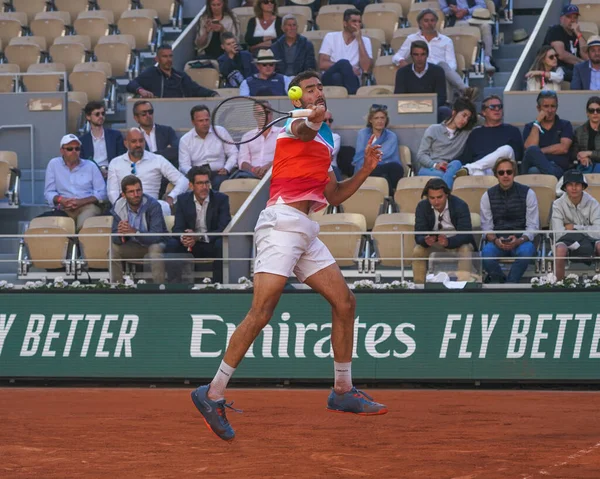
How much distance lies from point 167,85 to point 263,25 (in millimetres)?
2045

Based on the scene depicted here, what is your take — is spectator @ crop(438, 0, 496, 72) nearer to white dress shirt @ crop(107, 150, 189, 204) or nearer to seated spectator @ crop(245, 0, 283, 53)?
seated spectator @ crop(245, 0, 283, 53)

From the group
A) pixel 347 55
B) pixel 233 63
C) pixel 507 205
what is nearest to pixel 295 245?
pixel 507 205

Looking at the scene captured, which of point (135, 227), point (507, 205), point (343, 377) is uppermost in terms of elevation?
point (507, 205)

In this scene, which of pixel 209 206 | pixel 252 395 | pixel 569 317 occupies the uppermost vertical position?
pixel 209 206

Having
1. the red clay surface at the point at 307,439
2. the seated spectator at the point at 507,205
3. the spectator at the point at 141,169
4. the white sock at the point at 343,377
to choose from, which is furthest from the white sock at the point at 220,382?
the spectator at the point at 141,169

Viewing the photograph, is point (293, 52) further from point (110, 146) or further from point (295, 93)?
point (295, 93)

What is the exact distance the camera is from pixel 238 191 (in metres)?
14.2

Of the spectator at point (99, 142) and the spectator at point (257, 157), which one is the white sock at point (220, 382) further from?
the spectator at point (99, 142)

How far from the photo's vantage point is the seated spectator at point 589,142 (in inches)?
549

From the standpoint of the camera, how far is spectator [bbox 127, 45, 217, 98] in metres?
16.6

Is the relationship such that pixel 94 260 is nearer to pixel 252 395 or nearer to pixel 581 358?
pixel 252 395

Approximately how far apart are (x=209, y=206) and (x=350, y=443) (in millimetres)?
5592

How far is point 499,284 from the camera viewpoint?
12.1m

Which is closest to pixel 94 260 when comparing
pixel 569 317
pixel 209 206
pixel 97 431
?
pixel 209 206
